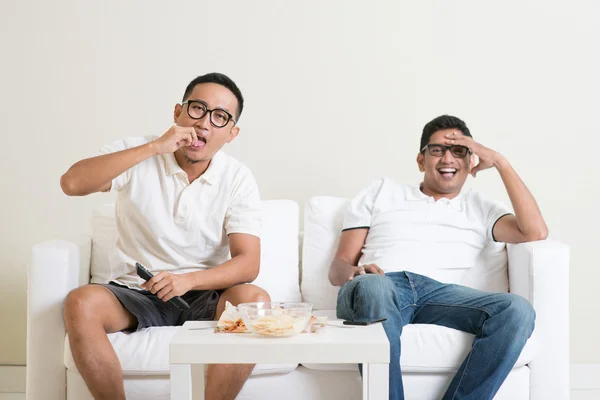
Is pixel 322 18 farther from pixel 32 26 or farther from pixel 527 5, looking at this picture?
pixel 32 26

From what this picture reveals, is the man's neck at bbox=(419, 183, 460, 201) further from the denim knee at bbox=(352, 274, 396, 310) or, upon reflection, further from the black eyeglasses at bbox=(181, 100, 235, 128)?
the black eyeglasses at bbox=(181, 100, 235, 128)

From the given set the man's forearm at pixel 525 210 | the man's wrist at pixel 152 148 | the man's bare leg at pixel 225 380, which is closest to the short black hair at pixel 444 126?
the man's forearm at pixel 525 210

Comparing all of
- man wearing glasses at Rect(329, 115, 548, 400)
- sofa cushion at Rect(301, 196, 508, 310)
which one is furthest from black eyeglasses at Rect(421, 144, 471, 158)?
sofa cushion at Rect(301, 196, 508, 310)

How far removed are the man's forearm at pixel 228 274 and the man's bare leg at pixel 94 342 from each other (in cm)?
27

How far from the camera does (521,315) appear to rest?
2289 mm

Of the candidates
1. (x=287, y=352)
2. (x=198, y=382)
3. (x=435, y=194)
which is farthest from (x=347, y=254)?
(x=287, y=352)

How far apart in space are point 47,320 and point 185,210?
1.77ft

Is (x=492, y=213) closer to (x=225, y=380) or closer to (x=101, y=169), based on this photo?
(x=225, y=380)

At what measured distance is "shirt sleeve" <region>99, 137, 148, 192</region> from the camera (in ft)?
8.03

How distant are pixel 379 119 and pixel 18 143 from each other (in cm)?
157

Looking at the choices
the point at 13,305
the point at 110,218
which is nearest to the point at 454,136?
the point at 110,218

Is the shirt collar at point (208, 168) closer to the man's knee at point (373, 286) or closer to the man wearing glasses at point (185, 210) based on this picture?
the man wearing glasses at point (185, 210)

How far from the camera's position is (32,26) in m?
3.33

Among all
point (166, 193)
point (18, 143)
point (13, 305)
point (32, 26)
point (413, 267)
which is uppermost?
point (32, 26)
